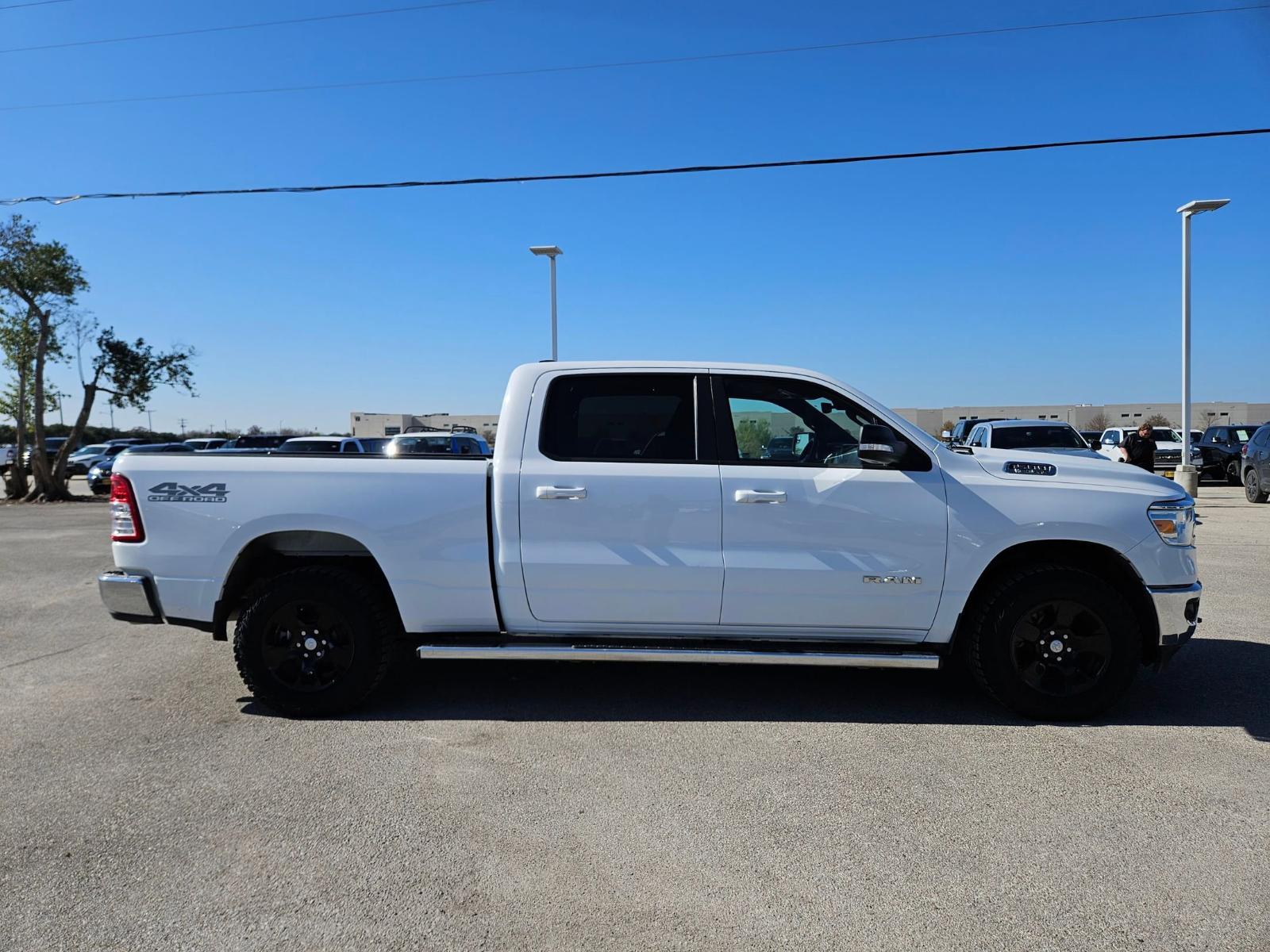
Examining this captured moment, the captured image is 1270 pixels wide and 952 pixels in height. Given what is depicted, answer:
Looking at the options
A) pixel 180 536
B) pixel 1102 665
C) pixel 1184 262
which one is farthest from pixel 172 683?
pixel 1184 262

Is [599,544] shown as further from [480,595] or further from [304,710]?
[304,710]

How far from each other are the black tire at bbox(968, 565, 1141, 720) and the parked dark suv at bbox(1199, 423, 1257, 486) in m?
22.8

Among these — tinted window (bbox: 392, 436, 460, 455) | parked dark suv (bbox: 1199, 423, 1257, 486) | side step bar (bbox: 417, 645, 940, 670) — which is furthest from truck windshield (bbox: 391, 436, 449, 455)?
parked dark suv (bbox: 1199, 423, 1257, 486)

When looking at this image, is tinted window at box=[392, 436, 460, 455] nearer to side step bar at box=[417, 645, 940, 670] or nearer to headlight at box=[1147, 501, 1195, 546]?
side step bar at box=[417, 645, 940, 670]

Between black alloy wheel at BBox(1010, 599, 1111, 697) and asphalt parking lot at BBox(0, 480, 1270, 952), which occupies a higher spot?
black alloy wheel at BBox(1010, 599, 1111, 697)

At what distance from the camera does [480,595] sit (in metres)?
4.61

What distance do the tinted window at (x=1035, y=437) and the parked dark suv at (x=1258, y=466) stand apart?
179 inches

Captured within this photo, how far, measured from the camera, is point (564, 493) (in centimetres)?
451

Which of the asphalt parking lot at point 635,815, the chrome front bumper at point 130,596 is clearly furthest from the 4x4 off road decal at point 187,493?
the asphalt parking lot at point 635,815

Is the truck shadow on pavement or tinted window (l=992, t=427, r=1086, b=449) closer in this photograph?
the truck shadow on pavement

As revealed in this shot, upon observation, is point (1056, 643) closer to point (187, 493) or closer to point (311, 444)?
point (187, 493)

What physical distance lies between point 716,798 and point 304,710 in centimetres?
243

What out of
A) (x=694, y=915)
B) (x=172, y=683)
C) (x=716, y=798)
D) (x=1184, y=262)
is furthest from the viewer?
(x=1184, y=262)

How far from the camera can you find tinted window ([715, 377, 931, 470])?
15.3ft
